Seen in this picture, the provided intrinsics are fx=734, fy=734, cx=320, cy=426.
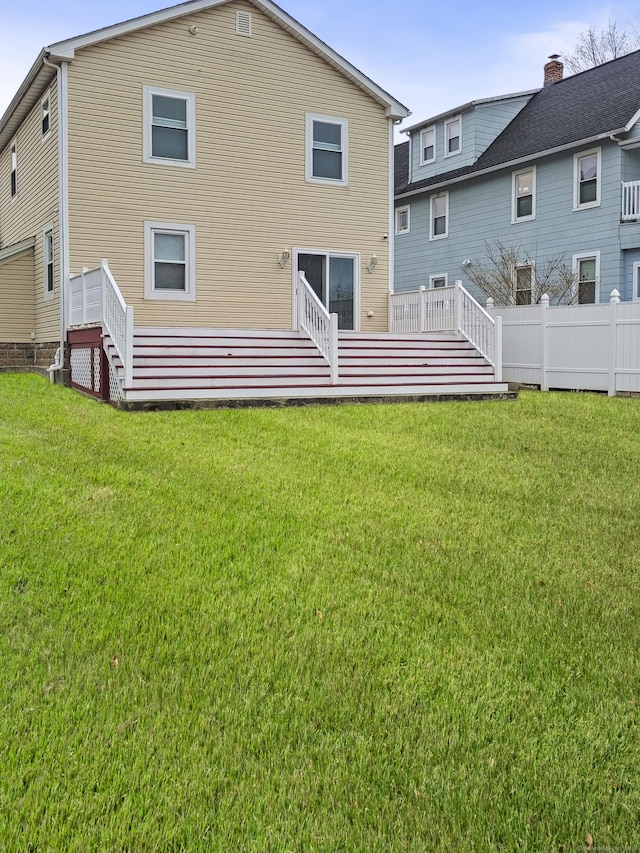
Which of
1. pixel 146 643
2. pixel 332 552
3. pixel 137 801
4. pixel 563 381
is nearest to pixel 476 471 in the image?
pixel 332 552

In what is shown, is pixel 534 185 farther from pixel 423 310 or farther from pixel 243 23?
pixel 243 23

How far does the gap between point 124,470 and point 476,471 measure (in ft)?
10.7

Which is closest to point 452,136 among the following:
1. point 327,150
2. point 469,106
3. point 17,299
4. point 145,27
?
point 469,106

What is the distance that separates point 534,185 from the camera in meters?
21.9

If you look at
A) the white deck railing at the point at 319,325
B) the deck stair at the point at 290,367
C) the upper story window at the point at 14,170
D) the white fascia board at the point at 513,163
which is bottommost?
the deck stair at the point at 290,367

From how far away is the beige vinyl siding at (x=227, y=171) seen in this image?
1450 centimetres

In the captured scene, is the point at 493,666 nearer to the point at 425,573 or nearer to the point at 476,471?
the point at 425,573

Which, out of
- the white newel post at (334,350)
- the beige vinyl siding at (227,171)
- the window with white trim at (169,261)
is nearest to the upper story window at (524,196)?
the beige vinyl siding at (227,171)

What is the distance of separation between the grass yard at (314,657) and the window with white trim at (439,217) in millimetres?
19702

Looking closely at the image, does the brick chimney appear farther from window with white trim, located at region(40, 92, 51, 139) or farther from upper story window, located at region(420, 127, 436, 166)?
window with white trim, located at region(40, 92, 51, 139)

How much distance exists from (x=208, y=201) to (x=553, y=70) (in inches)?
670

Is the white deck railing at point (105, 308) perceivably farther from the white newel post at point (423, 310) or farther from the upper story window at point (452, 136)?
the upper story window at point (452, 136)

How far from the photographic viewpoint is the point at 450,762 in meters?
2.62

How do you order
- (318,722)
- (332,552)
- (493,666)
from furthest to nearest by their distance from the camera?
1. (332,552)
2. (493,666)
3. (318,722)
